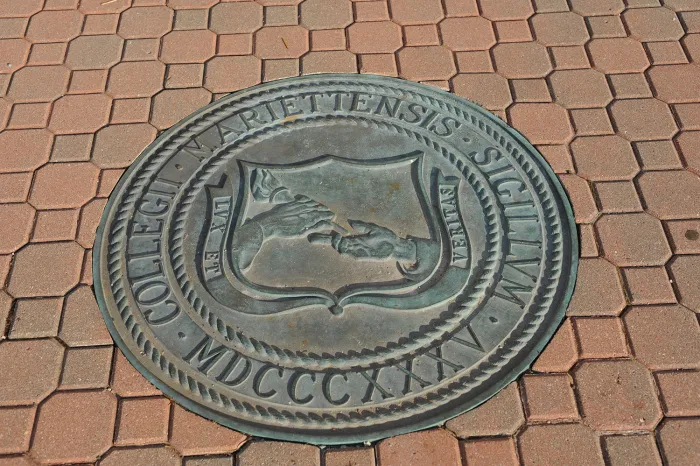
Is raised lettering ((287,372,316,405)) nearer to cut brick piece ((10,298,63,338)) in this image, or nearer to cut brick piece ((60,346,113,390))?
cut brick piece ((60,346,113,390))

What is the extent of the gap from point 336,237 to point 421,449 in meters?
0.85

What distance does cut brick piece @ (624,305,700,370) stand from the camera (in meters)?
2.28

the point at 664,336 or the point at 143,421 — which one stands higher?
the point at 664,336

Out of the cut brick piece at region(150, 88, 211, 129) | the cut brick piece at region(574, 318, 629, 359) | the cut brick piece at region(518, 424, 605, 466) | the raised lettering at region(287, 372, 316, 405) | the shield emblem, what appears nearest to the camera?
the cut brick piece at region(518, 424, 605, 466)

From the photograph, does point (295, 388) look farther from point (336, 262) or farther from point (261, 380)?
point (336, 262)

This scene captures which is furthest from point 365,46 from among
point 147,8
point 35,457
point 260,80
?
point 35,457

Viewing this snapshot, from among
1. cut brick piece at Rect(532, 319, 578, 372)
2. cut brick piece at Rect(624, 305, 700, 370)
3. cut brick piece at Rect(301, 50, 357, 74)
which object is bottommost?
cut brick piece at Rect(532, 319, 578, 372)

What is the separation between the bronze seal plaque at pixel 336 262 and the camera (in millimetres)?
2221

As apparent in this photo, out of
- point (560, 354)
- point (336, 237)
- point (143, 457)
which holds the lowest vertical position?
point (143, 457)

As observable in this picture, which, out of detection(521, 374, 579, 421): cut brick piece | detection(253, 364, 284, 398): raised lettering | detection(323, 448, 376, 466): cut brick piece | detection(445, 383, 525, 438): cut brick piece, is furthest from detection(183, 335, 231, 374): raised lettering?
detection(521, 374, 579, 421): cut brick piece

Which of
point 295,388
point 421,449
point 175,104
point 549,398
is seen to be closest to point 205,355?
point 295,388

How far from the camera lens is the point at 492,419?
2160 mm

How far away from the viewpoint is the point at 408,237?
99.6 inches

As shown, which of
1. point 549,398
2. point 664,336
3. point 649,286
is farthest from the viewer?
point 649,286
